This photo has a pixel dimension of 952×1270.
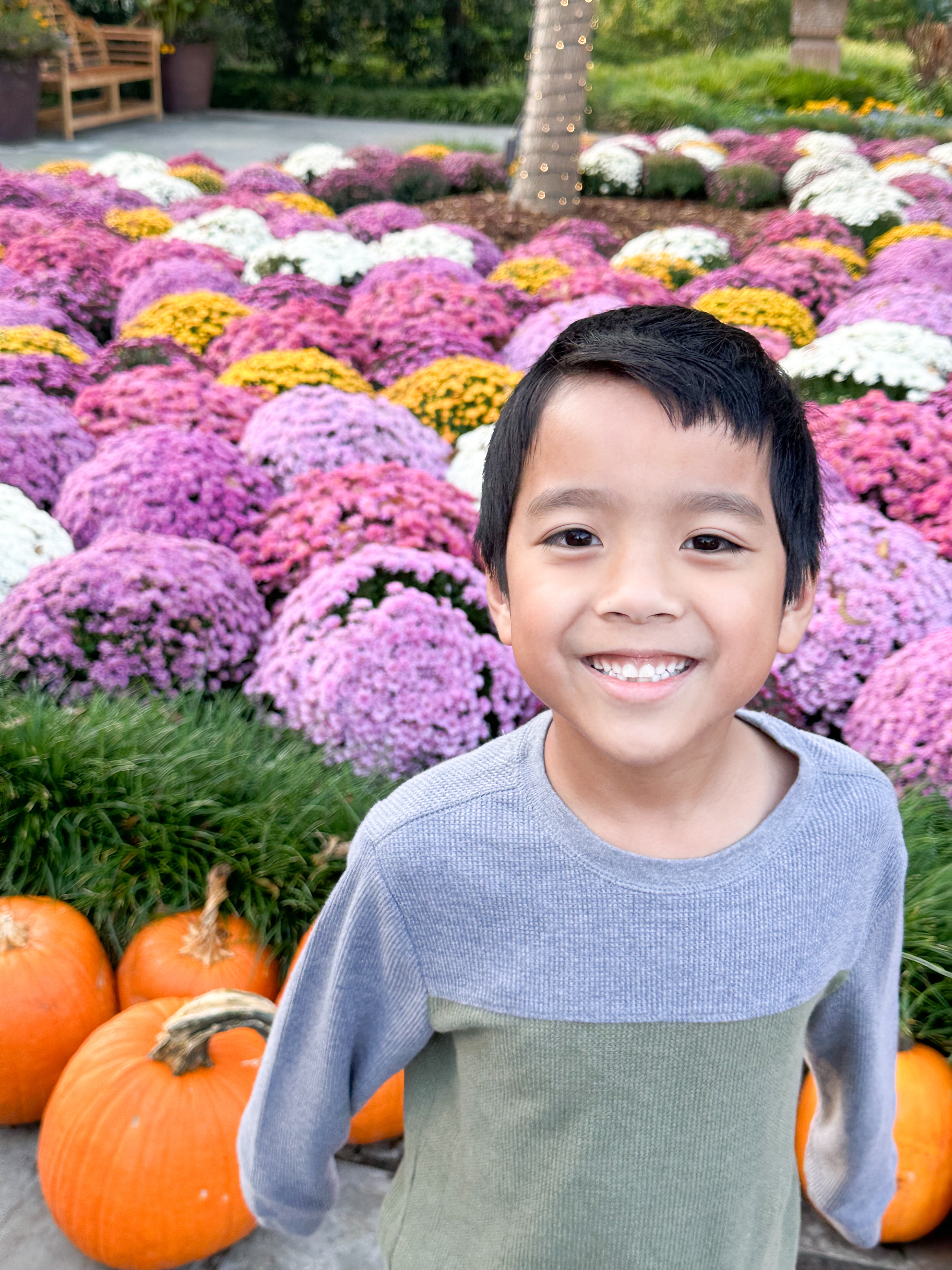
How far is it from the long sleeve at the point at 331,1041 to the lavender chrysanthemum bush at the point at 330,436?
2.69 metres

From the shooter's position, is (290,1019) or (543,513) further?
(290,1019)

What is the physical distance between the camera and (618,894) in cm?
106

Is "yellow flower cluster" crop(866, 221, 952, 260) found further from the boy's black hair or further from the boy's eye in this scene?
the boy's eye

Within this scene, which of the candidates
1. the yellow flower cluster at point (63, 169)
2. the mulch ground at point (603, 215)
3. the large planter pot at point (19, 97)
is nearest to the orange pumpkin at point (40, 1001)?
the mulch ground at point (603, 215)

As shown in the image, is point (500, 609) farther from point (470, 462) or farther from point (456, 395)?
point (456, 395)

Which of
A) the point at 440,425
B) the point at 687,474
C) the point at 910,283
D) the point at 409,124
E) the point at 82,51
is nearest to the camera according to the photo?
the point at 687,474

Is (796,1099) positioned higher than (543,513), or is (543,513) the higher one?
(543,513)

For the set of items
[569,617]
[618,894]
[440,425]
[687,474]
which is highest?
[687,474]

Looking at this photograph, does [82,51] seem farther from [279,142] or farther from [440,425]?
[440,425]

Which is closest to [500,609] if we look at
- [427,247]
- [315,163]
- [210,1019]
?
[210,1019]

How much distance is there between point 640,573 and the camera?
38.0 inches

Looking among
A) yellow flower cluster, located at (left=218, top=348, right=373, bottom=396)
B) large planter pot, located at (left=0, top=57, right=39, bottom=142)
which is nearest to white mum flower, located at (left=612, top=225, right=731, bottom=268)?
yellow flower cluster, located at (left=218, top=348, right=373, bottom=396)

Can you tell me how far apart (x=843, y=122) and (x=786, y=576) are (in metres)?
16.6

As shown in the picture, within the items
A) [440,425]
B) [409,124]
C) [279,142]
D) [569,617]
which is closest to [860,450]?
[440,425]
